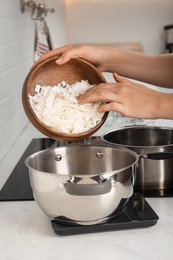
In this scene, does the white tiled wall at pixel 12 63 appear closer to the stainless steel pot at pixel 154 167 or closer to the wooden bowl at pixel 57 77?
the wooden bowl at pixel 57 77

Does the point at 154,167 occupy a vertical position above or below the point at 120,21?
below

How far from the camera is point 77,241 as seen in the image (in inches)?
26.7

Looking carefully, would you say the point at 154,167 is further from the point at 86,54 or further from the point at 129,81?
the point at 86,54

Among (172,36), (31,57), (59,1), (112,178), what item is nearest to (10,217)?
(112,178)

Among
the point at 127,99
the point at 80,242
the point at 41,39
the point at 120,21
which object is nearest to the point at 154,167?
the point at 127,99

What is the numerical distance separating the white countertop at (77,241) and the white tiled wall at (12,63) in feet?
1.30

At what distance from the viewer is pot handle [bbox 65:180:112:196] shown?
2.16ft

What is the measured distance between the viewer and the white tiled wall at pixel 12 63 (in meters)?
1.17

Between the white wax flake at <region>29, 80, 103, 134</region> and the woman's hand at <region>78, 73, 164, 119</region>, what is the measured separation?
5 cm

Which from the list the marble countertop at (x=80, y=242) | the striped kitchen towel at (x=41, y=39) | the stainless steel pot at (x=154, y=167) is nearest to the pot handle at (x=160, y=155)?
the stainless steel pot at (x=154, y=167)

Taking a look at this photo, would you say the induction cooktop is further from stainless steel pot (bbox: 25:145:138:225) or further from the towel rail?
the towel rail

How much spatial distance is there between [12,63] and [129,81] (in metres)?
0.55

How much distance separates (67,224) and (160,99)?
0.32 m

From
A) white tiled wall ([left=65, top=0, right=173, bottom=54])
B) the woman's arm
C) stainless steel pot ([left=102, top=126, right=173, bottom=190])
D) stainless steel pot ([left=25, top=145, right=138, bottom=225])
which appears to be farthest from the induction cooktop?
white tiled wall ([left=65, top=0, right=173, bottom=54])
